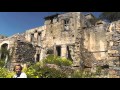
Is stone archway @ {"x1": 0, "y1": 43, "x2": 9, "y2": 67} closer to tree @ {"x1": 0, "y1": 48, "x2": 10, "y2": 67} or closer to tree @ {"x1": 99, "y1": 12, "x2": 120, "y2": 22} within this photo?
tree @ {"x1": 0, "y1": 48, "x2": 10, "y2": 67}

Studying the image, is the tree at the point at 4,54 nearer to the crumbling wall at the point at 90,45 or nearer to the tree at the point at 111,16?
the crumbling wall at the point at 90,45

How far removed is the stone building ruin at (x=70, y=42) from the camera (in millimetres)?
19388

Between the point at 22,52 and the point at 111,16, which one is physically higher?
the point at 111,16

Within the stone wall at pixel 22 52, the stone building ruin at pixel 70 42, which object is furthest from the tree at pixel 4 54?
the stone wall at pixel 22 52

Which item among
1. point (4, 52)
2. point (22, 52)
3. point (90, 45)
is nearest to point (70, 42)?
point (90, 45)

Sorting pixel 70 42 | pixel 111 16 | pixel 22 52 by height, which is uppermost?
pixel 111 16

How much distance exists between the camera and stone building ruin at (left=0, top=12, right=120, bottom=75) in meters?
19.4

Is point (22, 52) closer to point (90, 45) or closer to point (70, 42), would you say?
point (70, 42)

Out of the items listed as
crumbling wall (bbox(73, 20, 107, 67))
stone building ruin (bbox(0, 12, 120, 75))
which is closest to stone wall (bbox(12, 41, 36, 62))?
stone building ruin (bbox(0, 12, 120, 75))

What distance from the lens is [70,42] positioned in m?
21.2

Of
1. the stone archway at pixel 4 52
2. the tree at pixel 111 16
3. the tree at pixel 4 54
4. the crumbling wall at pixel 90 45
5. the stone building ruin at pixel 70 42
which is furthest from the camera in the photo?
the tree at pixel 111 16

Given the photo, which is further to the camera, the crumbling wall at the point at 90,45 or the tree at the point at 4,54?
the tree at the point at 4,54
